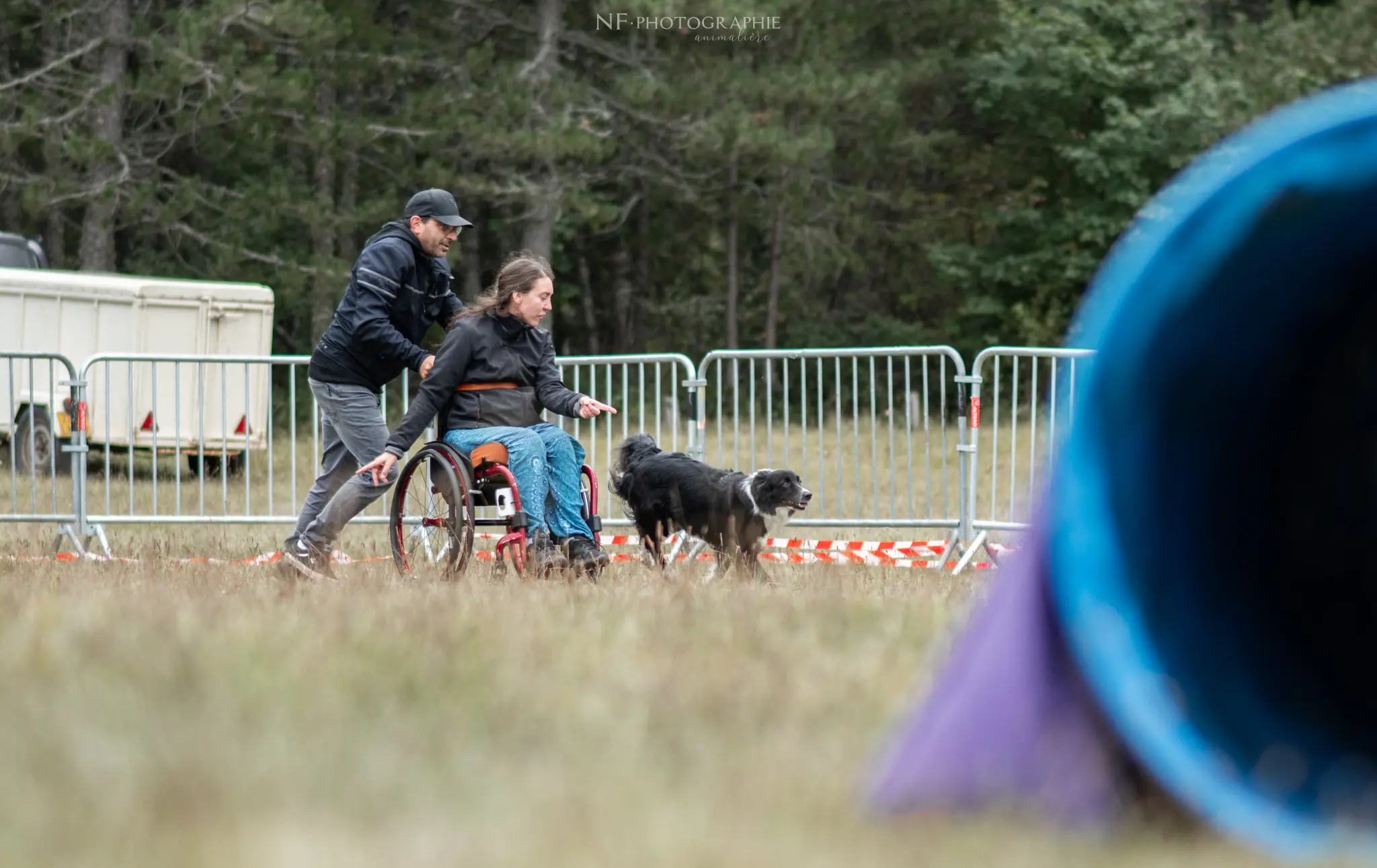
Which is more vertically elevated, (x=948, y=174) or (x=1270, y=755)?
(x=948, y=174)

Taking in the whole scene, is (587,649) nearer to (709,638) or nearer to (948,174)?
(709,638)

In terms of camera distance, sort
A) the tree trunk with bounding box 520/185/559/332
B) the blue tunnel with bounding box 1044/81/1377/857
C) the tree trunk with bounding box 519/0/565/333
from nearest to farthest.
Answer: the blue tunnel with bounding box 1044/81/1377/857, the tree trunk with bounding box 519/0/565/333, the tree trunk with bounding box 520/185/559/332

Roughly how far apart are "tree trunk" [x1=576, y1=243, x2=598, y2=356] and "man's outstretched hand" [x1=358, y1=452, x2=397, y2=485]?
2700 cm

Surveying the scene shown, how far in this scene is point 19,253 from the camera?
20016mm

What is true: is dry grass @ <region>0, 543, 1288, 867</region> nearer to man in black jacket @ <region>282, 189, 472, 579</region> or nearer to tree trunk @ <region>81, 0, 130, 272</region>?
man in black jacket @ <region>282, 189, 472, 579</region>

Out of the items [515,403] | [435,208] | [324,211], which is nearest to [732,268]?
[324,211]

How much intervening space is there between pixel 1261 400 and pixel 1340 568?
22.8 inches

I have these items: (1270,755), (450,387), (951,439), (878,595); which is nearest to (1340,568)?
(1270,755)

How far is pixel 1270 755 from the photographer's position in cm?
318

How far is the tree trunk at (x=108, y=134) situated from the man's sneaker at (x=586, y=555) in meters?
19.8

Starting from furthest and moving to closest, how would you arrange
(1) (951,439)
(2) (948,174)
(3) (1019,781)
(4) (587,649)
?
(2) (948,174)
(1) (951,439)
(4) (587,649)
(3) (1019,781)

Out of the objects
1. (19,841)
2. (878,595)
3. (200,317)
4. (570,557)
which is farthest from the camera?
(200,317)

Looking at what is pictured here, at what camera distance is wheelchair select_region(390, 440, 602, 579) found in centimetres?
732

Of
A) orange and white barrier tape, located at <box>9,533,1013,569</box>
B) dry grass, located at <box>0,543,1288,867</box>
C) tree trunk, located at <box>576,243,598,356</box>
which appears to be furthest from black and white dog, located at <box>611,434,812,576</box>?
tree trunk, located at <box>576,243,598,356</box>
